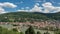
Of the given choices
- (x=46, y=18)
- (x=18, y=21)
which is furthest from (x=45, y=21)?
(x=18, y=21)

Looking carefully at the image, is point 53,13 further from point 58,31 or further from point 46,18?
point 58,31

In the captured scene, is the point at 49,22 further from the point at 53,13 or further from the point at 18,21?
the point at 18,21

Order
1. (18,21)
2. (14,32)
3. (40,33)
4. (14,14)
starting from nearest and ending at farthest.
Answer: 1. (40,33)
2. (14,32)
3. (18,21)
4. (14,14)

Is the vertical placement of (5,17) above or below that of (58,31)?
above

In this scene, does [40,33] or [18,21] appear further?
[18,21]

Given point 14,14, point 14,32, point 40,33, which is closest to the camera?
point 40,33

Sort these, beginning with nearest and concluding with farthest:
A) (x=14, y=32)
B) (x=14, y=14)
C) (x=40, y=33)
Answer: (x=40, y=33) < (x=14, y=32) < (x=14, y=14)

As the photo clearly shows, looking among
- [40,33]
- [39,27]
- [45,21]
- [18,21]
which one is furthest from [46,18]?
[40,33]

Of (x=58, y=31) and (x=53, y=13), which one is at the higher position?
(x=53, y=13)

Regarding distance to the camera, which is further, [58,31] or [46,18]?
[46,18]
